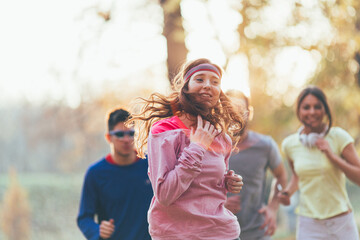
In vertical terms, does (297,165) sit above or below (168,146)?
below

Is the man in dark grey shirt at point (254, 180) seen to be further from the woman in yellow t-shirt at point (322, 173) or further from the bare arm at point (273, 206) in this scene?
the woman in yellow t-shirt at point (322, 173)

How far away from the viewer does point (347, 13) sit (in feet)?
25.2

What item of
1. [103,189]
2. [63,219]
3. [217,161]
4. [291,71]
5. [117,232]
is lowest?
[63,219]

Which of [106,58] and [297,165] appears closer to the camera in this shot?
[297,165]

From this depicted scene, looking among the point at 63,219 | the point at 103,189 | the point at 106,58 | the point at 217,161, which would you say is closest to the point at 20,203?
the point at 63,219

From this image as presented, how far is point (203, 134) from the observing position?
2.43 m

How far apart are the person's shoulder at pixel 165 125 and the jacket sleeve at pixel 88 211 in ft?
5.68

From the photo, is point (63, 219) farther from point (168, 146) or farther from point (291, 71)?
point (168, 146)

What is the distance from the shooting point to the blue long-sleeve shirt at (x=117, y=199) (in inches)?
157

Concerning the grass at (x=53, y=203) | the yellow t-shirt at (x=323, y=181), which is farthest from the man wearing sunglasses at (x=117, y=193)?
the grass at (x=53, y=203)

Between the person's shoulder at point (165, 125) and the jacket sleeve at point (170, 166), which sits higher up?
the person's shoulder at point (165, 125)

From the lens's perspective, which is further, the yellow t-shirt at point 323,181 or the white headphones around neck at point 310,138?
the white headphones around neck at point 310,138

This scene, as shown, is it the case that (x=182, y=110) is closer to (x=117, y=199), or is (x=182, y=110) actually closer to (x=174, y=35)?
(x=117, y=199)

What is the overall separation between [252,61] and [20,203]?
2132 centimetres
